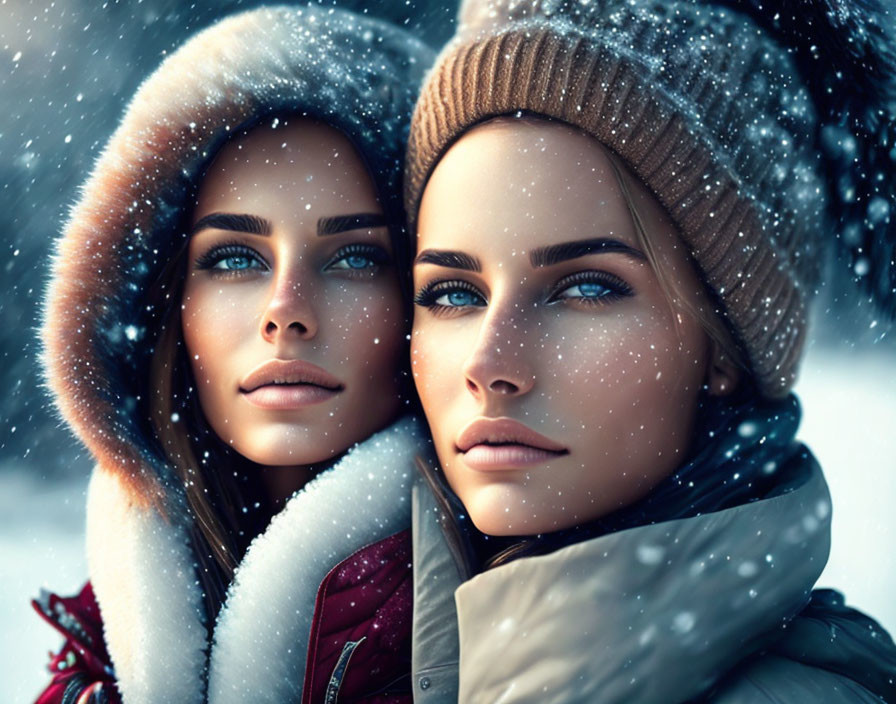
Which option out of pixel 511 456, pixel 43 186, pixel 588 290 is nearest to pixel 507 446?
pixel 511 456

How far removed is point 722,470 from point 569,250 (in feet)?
0.69

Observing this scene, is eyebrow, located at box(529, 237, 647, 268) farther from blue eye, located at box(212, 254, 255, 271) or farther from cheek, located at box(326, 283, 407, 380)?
blue eye, located at box(212, 254, 255, 271)

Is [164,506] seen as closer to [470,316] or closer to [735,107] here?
[470,316]

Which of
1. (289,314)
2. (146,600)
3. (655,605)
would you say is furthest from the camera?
(146,600)

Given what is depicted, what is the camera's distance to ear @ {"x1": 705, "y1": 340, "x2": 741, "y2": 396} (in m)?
0.77

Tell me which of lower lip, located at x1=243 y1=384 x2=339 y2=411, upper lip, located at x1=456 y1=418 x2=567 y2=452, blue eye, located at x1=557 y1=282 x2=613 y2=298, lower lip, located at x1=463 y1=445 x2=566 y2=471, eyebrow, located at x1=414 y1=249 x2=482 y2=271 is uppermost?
eyebrow, located at x1=414 y1=249 x2=482 y2=271

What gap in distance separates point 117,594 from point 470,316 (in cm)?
47

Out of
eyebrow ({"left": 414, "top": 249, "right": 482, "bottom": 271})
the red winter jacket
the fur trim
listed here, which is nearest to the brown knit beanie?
eyebrow ({"left": 414, "top": 249, "right": 482, "bottom": 271})

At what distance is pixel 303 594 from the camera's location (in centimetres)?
84

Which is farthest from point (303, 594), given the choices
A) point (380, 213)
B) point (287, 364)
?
point (380, 213)

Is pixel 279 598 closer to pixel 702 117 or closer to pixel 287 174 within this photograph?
pixel 287 174

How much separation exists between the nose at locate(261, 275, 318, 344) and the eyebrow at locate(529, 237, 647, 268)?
8.2 inches

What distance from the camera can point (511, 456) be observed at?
0.71 m

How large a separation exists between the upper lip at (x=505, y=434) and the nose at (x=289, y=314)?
0.18 m
